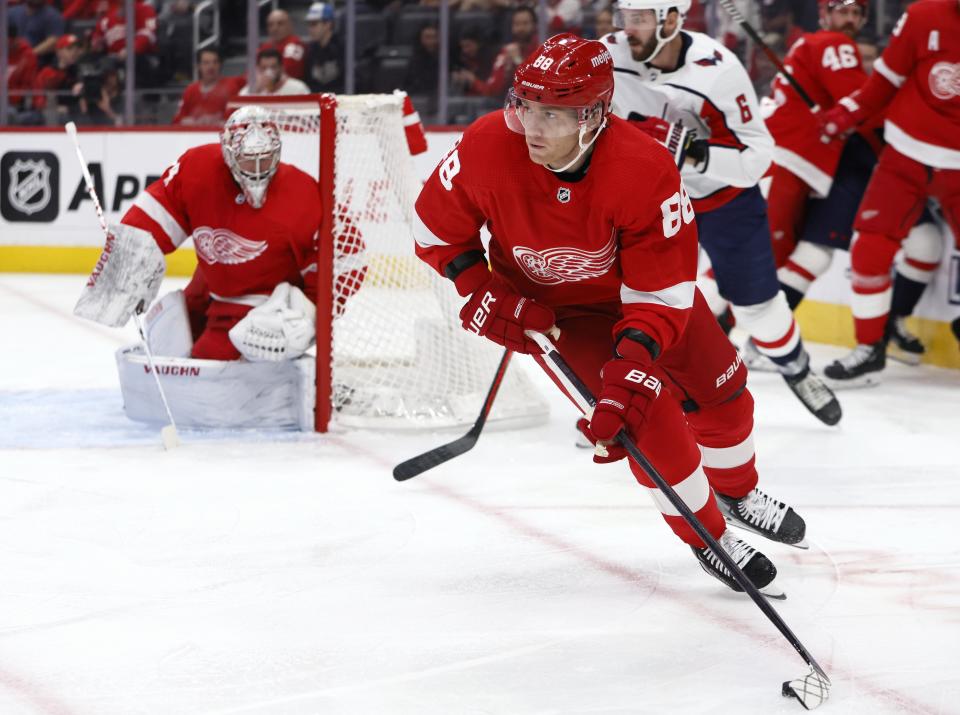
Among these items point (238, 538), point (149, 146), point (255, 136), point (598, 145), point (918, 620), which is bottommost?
point (149, 146)

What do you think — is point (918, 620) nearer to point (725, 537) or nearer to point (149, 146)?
point (725, 537)

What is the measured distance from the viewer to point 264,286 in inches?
152

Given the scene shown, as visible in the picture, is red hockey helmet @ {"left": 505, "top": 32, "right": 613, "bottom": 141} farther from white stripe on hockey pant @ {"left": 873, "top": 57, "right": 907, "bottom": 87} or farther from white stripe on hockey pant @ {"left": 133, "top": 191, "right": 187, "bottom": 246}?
white stripe on hockey pant @ {"left": 873, "top": 57, "right": 907, "bottom": 87}

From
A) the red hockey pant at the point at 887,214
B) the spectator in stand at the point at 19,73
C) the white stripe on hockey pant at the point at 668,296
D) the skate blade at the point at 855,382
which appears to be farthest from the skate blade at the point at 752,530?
the spectator in stand at the point at 19,73

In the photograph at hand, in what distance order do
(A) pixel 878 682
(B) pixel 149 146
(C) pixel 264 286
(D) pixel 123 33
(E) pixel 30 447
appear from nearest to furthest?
(A) pixel 878 682 → (E) pixel 30 447 → (C) pixel 264 286 → (B) pixel 149 146 → (D) pixel 123 33

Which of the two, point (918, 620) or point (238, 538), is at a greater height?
point (918, 620)

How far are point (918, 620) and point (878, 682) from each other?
0.32 metres

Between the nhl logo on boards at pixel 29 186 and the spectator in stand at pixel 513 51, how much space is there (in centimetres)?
223

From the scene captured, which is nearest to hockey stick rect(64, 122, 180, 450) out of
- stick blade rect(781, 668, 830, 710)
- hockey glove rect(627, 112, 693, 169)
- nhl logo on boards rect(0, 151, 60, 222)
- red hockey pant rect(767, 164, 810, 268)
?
hockey glove rect(627, 112, 693, 169)

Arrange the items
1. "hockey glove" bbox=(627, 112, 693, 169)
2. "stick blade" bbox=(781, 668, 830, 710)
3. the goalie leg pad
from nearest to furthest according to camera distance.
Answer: "stick blade" bbox=(781, 668, 830, 710), "hockey glove" bbox=(627, 112, 693, 169), the goalie leg pad

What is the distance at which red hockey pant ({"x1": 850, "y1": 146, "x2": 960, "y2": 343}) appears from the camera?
4562 millimetres

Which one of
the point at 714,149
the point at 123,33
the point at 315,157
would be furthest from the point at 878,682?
the point at 123,33

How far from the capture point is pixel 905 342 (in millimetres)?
5012

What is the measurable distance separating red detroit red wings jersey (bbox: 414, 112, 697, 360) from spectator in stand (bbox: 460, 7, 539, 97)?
199 inches
